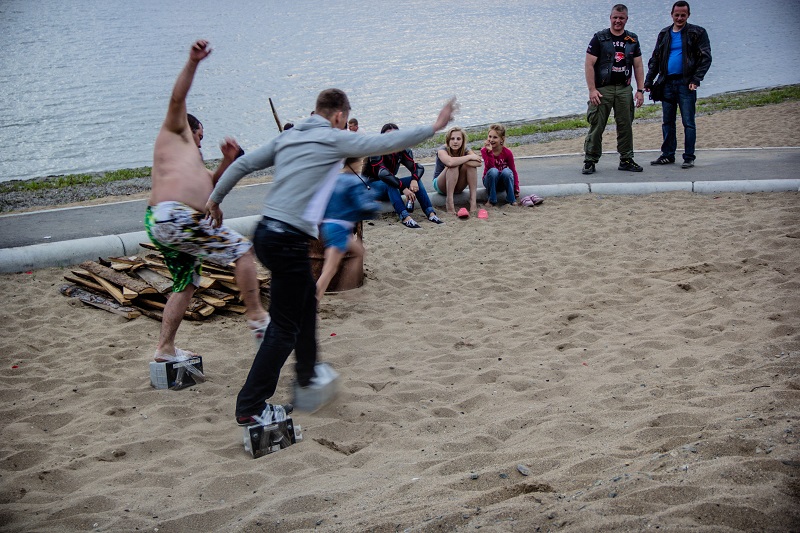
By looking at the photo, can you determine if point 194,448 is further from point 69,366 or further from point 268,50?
point 268,50

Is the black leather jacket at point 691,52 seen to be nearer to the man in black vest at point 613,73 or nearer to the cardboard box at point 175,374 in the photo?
the man in black vest at point 613,73

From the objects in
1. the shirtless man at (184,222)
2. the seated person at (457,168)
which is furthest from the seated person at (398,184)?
the shirtless man at (184,222)

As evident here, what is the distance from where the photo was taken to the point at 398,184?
9.52 metres

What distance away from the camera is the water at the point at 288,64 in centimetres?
2402

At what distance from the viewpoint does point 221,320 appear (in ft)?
22.0

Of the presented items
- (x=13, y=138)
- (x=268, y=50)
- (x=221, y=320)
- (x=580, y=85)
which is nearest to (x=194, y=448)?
(x=221, y=320)

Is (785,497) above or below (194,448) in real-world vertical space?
above

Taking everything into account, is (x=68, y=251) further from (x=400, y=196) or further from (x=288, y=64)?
(x=288, y=64)

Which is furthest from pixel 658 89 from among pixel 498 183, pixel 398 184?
pixel 398 184

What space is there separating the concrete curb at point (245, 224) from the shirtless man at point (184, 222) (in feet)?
7.92

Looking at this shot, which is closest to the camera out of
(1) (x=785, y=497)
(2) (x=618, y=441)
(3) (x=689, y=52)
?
(1) (x=785, y=497)

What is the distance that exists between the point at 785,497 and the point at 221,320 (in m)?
4.90

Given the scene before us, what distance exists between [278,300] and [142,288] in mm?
2760

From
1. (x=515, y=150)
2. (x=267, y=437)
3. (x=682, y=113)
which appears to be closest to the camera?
(x=267, y=437)
